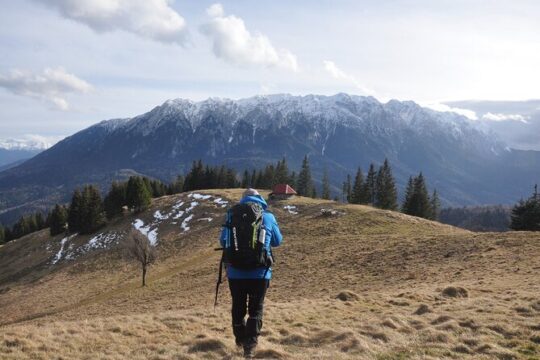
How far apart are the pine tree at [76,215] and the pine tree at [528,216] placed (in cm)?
7633

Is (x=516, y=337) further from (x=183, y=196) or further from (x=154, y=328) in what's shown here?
(x=183, y=196)

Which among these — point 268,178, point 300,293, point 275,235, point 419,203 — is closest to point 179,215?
point 268,178

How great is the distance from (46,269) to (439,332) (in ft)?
222

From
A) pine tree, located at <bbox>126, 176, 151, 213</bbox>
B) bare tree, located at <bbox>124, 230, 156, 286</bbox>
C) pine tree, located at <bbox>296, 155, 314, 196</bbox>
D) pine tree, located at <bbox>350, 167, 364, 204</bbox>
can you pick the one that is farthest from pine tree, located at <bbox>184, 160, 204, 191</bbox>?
bare tree, located at <bbox>124, 230, 156, 286</bbox>

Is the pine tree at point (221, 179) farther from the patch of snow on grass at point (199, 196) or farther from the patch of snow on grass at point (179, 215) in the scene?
the patch of snow on grass at point (179, 215)

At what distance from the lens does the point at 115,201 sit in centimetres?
8775

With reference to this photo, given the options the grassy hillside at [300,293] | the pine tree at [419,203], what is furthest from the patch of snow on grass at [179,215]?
the pine tree at [419,203]

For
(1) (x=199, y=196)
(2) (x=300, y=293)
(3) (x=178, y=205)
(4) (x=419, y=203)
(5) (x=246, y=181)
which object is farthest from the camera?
(5) (x=246, y=181)

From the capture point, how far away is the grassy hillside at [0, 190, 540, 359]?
11.2m

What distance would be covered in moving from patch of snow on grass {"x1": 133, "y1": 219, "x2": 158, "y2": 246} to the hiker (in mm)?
57108

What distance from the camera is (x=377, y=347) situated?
10516mm

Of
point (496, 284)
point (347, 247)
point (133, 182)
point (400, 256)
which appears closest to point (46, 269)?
point (133, 182)

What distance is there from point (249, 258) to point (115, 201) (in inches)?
3339

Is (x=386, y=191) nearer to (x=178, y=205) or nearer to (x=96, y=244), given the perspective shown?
(x=178, y=205)
